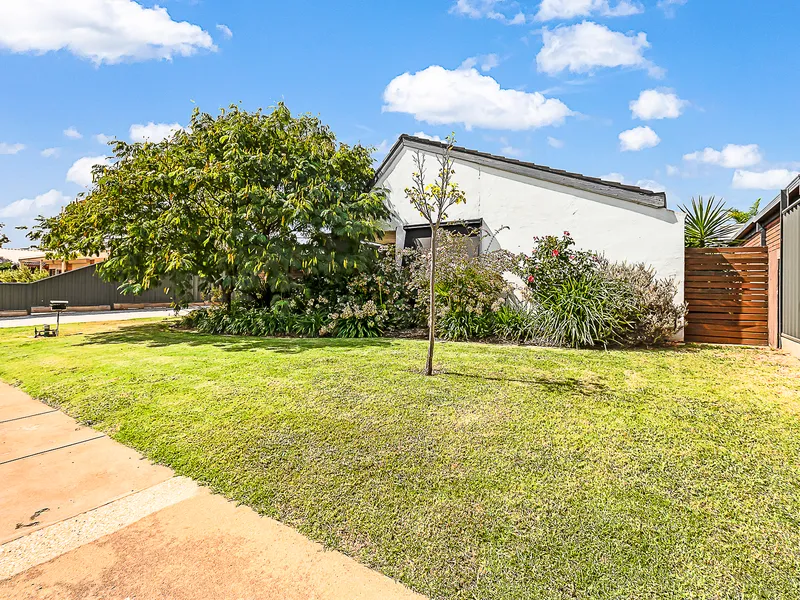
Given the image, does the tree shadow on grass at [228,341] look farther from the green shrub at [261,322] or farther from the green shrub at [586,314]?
the green shrub at [586,314]

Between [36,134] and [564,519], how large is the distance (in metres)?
15.8

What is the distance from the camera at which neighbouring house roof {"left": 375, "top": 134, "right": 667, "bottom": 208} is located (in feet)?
26.3

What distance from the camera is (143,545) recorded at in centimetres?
213

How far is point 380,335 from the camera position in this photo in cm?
876

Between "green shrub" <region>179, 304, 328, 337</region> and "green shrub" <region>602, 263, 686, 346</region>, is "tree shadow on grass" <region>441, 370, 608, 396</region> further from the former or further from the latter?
"green shrub" <region>179, 304, 328, 337</region>

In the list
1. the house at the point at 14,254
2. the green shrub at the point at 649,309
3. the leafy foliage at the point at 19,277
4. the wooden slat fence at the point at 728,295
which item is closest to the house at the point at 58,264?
the leafy foliage at the point at 19,277

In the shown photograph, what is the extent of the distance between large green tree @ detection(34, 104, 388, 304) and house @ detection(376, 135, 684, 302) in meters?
1.76

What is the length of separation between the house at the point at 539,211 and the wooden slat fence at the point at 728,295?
1.05 ft

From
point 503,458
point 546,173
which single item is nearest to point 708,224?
point 546,173

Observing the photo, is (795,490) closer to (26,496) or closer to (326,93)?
(26,496)

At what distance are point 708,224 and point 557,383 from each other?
1055 cm

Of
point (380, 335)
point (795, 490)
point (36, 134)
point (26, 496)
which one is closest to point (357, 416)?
point (26, 496)

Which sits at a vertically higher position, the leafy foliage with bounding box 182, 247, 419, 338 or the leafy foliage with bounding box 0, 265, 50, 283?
the leafy foliage with bounding box 0, 265, 50, 283

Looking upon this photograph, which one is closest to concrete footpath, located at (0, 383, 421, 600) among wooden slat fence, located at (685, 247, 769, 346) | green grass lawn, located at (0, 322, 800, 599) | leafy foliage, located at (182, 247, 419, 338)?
green grass lawn, located at (0, 322, 800, 599)
